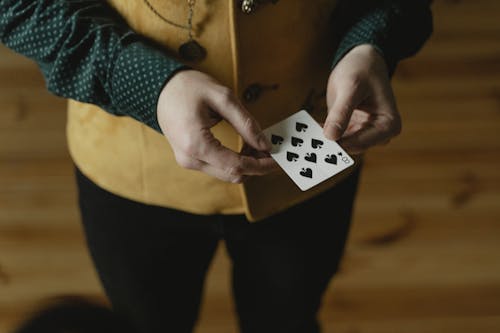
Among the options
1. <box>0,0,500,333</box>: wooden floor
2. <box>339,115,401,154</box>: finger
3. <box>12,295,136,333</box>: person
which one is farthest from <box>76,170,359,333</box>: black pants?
<box>0,0,500,333</box>: wooden floor

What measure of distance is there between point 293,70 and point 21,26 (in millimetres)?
341

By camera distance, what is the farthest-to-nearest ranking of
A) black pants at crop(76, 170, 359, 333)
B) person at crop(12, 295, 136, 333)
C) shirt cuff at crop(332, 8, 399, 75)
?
black pants at crop(76, 170, 359, 333)
shirt cuff at crop(332, 8, 399, 75)
person at crop(12, 295, 136, 333)

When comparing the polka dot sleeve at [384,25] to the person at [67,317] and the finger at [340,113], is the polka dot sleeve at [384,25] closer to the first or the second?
the finger at [340,113]

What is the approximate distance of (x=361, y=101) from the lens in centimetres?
74

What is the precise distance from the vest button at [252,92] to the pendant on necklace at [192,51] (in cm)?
7

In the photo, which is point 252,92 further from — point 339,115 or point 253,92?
point 339,115

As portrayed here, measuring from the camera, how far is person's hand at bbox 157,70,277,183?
2.15 feet

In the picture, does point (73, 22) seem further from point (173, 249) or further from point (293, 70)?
point (173, 249)

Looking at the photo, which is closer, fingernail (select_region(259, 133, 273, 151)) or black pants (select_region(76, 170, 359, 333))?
fingernail (select_region(259, 133, 273, 151))

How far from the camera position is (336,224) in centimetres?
95

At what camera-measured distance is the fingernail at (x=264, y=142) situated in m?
0.69

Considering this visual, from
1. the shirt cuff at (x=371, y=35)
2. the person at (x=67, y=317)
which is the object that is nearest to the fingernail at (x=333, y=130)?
the shirt cuff at (x=371, y=35)

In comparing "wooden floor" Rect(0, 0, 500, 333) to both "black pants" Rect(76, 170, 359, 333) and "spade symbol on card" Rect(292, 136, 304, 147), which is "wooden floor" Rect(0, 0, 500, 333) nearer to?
"black pants" Rect(76, 170, 359, 333)

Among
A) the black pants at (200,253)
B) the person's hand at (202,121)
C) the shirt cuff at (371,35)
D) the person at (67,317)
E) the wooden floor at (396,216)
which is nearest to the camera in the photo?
the person at (67,317)
